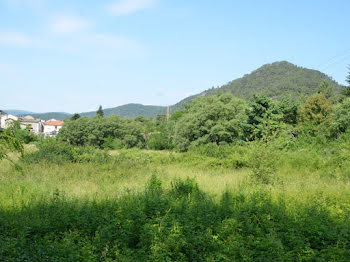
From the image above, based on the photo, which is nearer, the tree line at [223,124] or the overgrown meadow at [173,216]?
the overgrown meadow at [173,216]

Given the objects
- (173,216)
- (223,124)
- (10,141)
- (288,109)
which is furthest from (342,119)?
(10,141)

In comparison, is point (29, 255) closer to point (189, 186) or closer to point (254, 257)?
point (254, 257)

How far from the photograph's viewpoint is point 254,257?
4.90 metres

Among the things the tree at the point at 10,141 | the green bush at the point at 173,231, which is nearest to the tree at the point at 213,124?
the green bush at the point at 173,231

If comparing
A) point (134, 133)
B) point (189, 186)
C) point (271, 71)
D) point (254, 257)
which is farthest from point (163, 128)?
point (271, 71)

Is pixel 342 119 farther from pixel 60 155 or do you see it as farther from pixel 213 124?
pixel 60 155

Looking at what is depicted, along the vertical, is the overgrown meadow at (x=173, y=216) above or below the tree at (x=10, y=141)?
below

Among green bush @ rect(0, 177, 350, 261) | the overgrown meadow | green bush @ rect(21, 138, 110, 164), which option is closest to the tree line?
the overgrown meadow

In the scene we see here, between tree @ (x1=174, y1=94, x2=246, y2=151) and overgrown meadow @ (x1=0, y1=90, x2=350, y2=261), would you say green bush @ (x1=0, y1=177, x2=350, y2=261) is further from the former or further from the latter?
tree @ (x1=174, y1=94, x2=246, y2=151)

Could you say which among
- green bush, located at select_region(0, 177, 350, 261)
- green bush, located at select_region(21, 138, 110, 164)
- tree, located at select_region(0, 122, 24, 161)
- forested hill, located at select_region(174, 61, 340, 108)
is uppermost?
forested hill, located at select_region(174, 61, 340, 108)

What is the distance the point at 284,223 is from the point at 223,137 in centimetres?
2946

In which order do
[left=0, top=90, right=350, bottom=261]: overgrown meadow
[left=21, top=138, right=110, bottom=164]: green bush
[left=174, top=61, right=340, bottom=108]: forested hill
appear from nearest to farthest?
[left=0, top=90, right=350, bottom=261]: overgrown meadow
[left=21, top=138, right=110, bottom=164]: green bush
[left=174, top=61, right=340, bottom=108]: forested hill

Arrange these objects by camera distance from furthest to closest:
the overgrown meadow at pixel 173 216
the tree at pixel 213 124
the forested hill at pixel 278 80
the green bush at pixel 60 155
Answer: the forested hill at pixel 278 80 < the tree at pixel 213 124 < the green bush at pixel 60 155 < the overgrown meadow at pixel 173 216

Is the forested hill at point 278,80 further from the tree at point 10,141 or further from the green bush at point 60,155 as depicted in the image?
the tree at point 10,141
